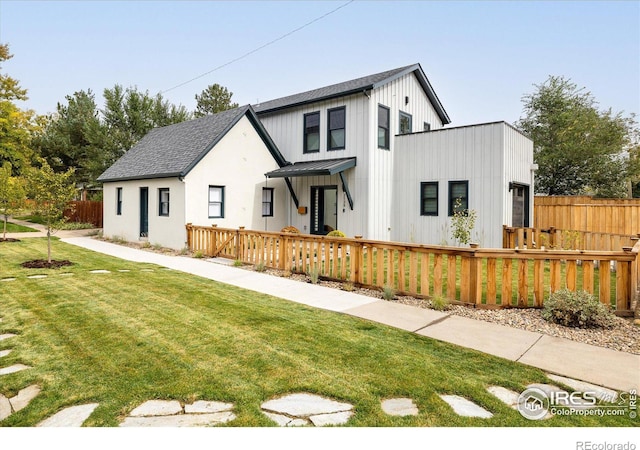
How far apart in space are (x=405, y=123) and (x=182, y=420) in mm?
14994

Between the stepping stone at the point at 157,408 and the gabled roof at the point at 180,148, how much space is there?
11566mm

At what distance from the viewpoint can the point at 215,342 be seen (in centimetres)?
448

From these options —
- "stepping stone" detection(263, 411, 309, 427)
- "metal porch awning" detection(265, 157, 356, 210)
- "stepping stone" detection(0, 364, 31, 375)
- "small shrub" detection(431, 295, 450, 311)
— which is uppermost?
"metal porch awning" detection(265, 157, 356, 210)

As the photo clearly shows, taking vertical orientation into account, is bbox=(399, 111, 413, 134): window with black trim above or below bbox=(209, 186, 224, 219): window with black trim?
above

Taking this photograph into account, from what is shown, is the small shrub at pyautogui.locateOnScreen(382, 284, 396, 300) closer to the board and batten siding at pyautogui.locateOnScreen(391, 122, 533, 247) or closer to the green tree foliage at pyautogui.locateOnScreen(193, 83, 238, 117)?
the board and batten siding at pyautogui.locateOnScreen(391, 122, 533, 247)

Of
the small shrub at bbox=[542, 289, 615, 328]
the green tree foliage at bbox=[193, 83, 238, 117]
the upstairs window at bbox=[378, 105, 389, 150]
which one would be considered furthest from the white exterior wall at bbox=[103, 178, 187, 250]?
the green tree foliage at bbox=[193, 83, 238, 117]

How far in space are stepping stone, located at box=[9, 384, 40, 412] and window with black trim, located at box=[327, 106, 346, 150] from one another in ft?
42.4

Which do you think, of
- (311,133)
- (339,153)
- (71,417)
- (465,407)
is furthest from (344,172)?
(71,417)

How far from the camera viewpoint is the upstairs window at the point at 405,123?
15.6 metres

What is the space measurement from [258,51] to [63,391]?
16.7 metres

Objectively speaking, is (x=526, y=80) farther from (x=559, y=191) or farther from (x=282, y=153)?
(x=282, y=153)

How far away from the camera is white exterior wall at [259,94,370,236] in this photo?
14.2m

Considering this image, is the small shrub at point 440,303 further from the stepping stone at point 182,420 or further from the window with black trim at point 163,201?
the window with black trim at point 163,201

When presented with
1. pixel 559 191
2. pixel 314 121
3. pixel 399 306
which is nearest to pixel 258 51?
pixel 314 121
